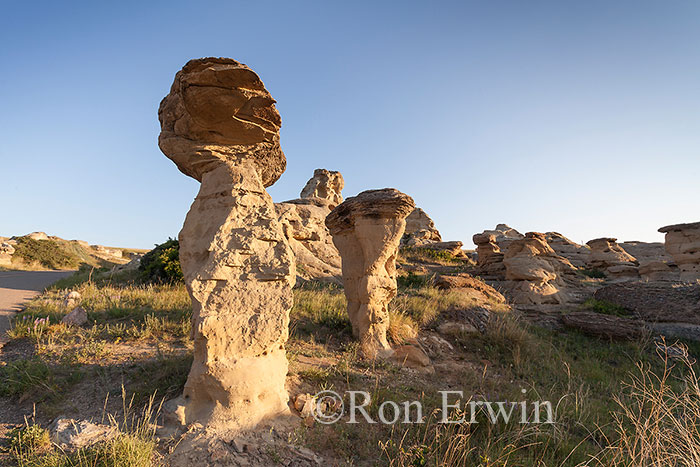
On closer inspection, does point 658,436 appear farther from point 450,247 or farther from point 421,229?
point 421,229

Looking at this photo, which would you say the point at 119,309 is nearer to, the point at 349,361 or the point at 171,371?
the point at 171,371

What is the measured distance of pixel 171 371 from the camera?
410 centimetres

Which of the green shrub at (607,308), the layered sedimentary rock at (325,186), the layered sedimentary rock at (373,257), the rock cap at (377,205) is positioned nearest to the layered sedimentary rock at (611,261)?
the green shrub at (607,308)

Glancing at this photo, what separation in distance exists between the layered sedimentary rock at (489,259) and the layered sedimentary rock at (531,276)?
2.14 m

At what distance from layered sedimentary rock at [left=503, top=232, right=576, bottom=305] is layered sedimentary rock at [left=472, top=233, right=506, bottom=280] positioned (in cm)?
214

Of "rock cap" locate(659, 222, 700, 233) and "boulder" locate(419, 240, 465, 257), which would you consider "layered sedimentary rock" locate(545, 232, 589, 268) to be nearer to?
"rock cap" locate(659, 222, 700, 233)

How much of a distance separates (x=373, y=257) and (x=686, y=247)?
18.4 m

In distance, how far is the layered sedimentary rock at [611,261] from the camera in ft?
67.1

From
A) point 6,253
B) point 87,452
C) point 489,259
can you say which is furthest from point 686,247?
point 6,253

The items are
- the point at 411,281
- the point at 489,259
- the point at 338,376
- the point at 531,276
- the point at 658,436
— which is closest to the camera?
the point at 658,436

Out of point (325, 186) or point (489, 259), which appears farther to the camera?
point (325, 186)

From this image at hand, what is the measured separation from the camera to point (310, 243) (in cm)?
1466
